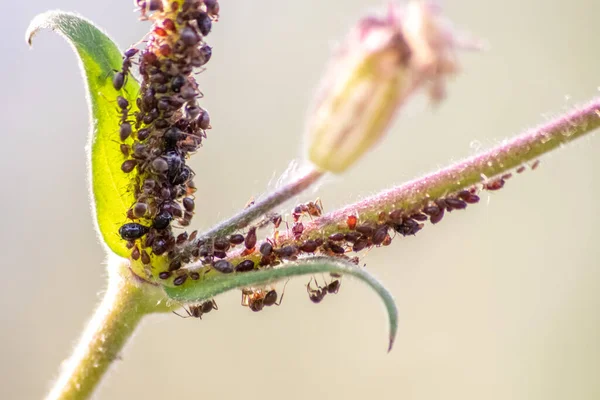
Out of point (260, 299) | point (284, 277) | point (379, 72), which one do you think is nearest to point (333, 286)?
point (260, 299)

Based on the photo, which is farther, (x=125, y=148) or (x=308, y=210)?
(x=308, y=210)

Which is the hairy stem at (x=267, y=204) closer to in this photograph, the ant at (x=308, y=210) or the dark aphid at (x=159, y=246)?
the dark aphid at (x=159, y=246)

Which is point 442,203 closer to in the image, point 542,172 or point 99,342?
point 99,342

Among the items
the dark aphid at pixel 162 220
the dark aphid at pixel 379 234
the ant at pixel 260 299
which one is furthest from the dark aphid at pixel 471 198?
the dark aphid at pixel 162 220

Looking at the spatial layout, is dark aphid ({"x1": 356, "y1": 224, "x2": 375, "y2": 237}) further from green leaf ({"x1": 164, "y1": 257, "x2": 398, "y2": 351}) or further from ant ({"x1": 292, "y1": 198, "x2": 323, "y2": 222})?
ant ({"x1": 292, "y1": 198, "x2": 323, "y2": 222})

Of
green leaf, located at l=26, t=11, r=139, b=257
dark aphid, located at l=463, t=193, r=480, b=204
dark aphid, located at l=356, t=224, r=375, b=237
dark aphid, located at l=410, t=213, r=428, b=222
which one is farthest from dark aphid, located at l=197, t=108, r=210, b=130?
dark aphid, located at l=463, t=193, r=480, b=204

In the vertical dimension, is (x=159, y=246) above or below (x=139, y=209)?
below

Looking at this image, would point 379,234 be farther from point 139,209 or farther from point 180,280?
point 139,209
